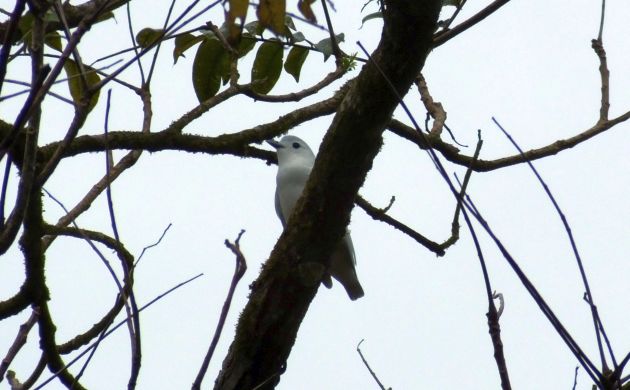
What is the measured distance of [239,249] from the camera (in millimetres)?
1501

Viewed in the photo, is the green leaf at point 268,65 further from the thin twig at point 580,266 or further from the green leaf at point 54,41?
the thin twig at point 580,266

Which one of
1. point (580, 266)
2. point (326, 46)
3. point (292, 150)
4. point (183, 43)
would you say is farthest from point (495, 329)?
point (292, 150)

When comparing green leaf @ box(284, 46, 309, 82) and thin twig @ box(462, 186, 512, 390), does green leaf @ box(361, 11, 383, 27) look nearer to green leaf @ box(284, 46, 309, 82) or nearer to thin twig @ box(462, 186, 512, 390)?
green leaf @ box(284, 46, 309, 82)

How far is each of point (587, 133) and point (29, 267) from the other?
1920 mm

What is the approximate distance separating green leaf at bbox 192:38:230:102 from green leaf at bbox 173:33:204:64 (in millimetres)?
41

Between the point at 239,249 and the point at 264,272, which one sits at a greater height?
the point at 264,272

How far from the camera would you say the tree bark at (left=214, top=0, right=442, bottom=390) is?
2791 mm

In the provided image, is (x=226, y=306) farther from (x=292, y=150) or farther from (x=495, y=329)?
(x=292, y=150)

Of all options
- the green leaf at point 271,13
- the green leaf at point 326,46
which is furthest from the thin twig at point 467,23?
the green leaf at point 271,13

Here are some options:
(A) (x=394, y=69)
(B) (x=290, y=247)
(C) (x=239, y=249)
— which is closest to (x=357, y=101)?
(A) (x=394, y=69)

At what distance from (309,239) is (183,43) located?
976 mm

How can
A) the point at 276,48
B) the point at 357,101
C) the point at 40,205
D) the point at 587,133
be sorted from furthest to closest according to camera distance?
the point at 276,48
the point at 587,133
the point at 357,101
the point at 40,205

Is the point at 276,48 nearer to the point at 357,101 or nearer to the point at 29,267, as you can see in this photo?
the point at 357,101

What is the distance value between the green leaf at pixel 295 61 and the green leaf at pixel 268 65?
41 millimetres
